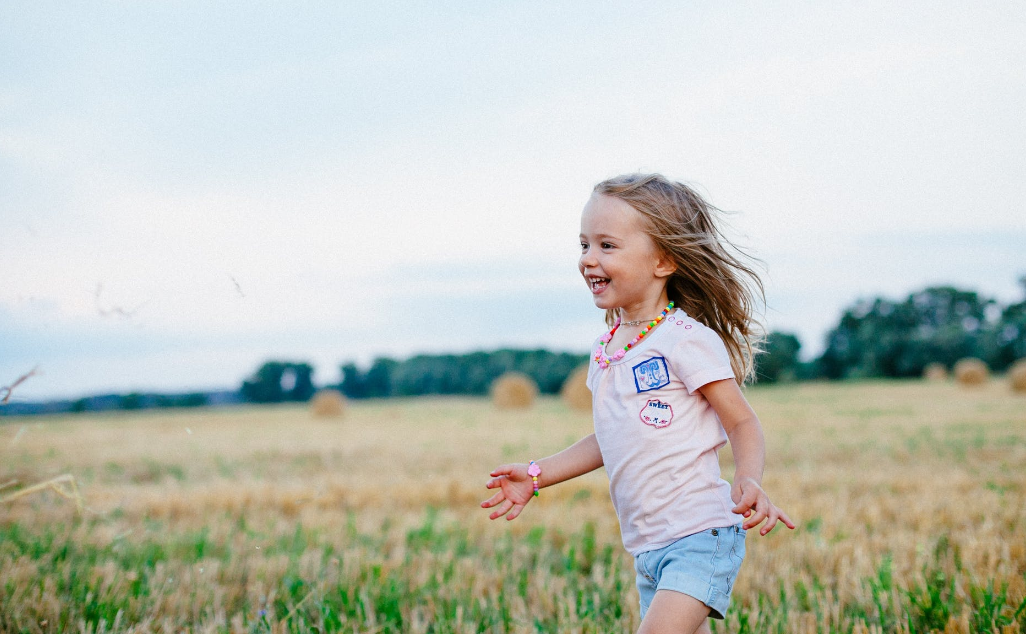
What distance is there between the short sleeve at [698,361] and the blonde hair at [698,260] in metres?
0.27

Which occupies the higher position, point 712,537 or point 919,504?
point 712,537

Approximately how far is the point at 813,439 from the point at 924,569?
25.9ft

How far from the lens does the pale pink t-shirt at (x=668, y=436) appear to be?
7.52 ft

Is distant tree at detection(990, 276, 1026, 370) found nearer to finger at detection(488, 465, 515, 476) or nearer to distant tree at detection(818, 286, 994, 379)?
distant tree at detection(818, 286, 994, 379)

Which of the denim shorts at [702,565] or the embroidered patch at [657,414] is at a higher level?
the embroidered patch at [657,414]

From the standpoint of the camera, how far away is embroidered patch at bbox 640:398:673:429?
2.32m

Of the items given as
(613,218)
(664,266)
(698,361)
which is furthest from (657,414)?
(613,218)

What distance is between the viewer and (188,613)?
3129 millimetres

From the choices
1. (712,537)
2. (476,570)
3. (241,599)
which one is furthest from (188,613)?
(712,537)

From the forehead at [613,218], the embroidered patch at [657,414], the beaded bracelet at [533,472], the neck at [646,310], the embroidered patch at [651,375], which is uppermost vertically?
the forehead at [613,218]

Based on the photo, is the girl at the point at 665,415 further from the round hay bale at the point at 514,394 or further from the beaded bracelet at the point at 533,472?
the round hay bale at the point at 514,394

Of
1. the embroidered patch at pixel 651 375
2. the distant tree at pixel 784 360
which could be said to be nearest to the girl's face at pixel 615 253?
the embroidered patch at pixel 651 375

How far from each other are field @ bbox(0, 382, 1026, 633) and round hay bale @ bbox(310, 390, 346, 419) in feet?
51.6

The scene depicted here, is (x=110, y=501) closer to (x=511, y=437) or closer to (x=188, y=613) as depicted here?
(x=188, y=613)
